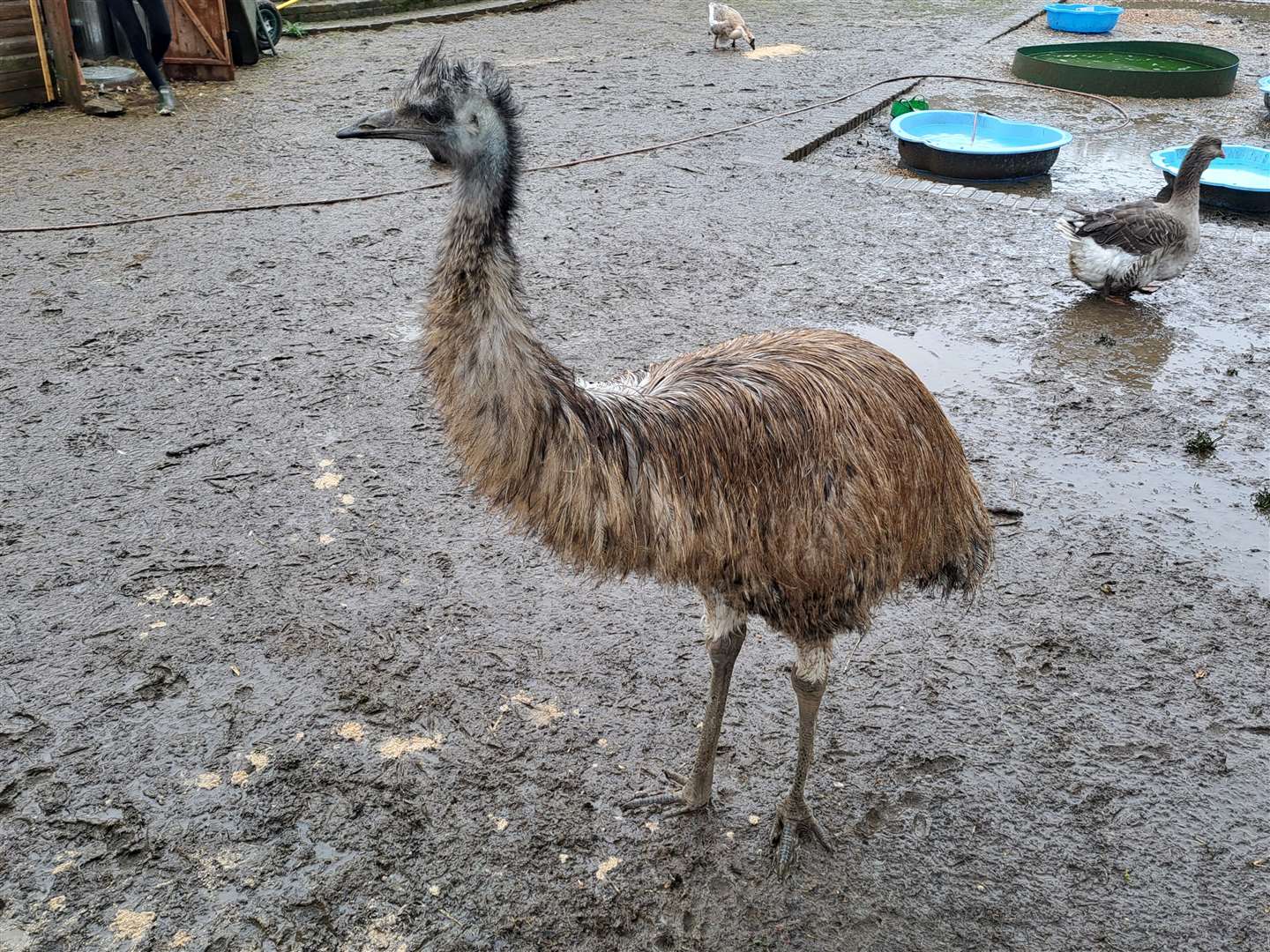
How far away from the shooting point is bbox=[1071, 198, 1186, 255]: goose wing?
561 centimetres

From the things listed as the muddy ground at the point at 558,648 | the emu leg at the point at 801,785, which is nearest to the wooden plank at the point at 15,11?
the muddy ground at the point at 558,648

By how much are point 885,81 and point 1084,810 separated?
28.4 ft

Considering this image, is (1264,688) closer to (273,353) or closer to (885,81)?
(273,353)

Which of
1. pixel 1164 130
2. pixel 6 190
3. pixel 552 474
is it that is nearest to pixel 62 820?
pixel 552 474

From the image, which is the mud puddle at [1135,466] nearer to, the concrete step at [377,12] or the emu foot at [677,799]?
the emu foot at [677,799]

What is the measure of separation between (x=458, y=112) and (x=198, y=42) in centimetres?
872

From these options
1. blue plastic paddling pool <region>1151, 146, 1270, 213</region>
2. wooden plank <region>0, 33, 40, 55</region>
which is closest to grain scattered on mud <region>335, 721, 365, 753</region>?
blue plastic paddling pool <region>1151, 146, 1270, 213</region>

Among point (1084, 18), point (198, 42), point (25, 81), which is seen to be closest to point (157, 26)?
point (198, 42)

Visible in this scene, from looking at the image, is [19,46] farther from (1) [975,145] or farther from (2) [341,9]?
(1) [975,145]

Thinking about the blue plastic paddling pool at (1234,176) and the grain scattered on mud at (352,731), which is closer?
the grain scattered on mud at (352,731)

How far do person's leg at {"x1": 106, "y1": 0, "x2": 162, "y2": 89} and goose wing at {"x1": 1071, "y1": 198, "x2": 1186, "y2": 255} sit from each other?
7092 mm

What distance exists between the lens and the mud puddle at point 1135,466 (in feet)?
13.0

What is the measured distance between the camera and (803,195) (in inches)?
288

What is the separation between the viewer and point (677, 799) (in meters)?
2.87
